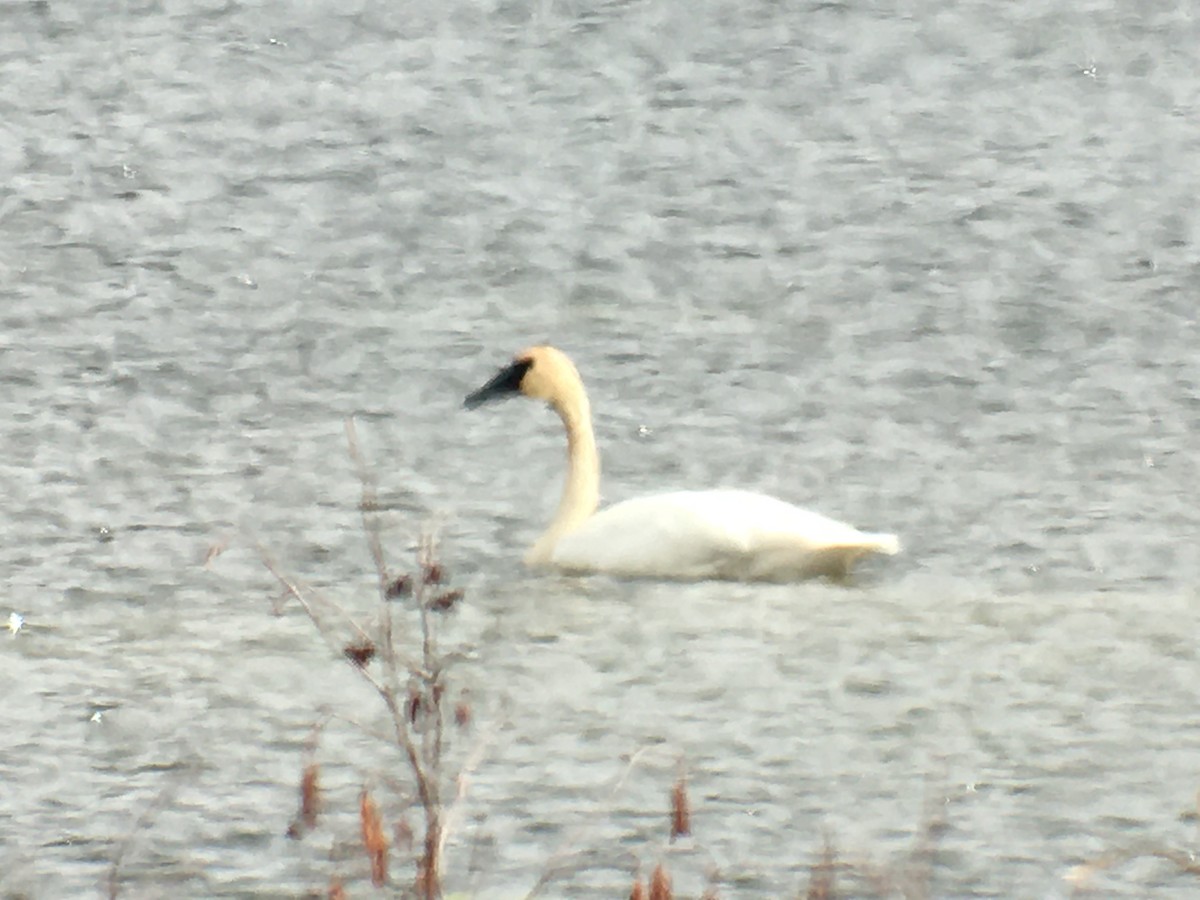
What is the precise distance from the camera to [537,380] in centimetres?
883

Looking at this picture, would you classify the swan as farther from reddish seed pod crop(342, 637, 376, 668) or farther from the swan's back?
reddish seed pod crop(342, 637, 376, 668)

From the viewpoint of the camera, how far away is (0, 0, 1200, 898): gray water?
17.9 ft

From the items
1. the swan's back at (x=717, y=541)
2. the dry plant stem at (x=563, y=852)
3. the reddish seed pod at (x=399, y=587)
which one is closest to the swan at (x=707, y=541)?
the swan's back at (x=717, y=541)

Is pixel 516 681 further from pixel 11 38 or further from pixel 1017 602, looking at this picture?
pixel 11 38

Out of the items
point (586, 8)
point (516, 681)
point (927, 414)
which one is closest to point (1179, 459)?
point (927, 414)

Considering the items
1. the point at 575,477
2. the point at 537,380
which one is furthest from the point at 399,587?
the point at 537,380

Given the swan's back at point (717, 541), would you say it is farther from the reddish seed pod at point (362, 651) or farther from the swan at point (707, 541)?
the reddish seed pod at point (362, 651)

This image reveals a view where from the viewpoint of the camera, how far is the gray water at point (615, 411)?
5453mm

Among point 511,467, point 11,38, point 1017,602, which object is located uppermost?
point 1017,602

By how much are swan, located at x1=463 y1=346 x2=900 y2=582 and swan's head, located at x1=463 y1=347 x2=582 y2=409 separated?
0.70 meters

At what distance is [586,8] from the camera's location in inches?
622

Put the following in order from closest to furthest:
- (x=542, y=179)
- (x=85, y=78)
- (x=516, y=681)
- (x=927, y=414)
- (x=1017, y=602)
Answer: (x=516, y=681), (x=1017, y=602), (x=927, y=414), (x=542, y=179), (x=85, y=78)

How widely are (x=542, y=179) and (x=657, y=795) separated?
7.89 meters

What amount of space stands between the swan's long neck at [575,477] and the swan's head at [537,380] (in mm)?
28
